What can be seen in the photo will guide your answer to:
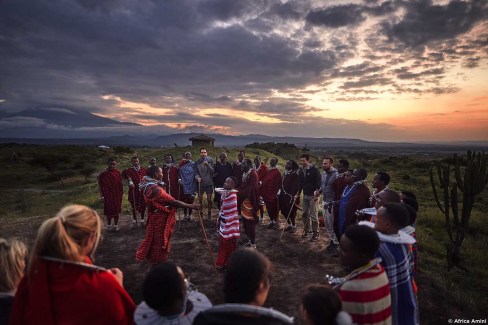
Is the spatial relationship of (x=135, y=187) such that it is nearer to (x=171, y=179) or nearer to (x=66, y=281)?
(x=171, y=179)

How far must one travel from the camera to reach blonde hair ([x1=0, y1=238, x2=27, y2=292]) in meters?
2.39

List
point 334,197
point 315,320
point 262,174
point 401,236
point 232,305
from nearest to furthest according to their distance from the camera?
point 232,305 < point 315,320 < point 401,236 < point 334,197 < point 262,174

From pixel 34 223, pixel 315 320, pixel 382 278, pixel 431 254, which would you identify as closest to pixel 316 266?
pixel 431 254

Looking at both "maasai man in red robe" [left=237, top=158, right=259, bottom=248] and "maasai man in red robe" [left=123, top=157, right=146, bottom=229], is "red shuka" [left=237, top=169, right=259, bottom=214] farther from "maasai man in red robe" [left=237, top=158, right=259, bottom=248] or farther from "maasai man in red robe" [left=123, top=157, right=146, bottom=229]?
"maasai man in red robe" [left=123, top=157, right=146, bottom=229]

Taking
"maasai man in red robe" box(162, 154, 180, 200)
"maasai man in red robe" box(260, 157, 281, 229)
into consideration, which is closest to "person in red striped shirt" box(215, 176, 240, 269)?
"maasai man in red robe" box(260, 157, 281, 229)

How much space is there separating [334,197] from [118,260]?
603 cm

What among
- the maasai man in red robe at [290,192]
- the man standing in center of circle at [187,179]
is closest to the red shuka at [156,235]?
the maasai man in red robe at [290,192]

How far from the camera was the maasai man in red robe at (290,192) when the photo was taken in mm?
9877

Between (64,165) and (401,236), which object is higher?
(401,236)

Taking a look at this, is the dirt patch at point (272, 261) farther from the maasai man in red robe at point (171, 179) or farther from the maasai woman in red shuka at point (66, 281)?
the maasai woman in red shuka at point (66, 281)

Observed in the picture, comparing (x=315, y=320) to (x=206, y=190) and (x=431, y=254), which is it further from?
(x=206, y=190)

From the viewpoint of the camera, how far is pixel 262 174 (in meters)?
11.1

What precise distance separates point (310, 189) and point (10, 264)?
25.5 ft

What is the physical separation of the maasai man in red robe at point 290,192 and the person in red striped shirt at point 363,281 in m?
7.09
